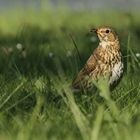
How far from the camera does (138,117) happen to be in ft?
17.1

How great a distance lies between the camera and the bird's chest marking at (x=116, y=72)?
6754 mm

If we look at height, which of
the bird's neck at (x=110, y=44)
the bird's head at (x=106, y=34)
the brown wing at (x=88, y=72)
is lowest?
the brown wing at (x=88, y=72)

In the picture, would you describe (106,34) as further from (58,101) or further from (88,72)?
(58,101)

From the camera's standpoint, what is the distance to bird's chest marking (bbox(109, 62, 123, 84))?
6.75 m

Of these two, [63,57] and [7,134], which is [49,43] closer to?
[63,57]

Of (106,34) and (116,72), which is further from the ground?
(106,34)

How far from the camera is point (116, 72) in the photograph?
267 inches

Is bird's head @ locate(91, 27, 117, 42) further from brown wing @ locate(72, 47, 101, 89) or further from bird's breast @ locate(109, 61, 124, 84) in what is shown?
bird's breast @ locate(109, 61, 124, 84)

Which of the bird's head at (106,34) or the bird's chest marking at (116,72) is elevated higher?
the bird's head at (106,34)

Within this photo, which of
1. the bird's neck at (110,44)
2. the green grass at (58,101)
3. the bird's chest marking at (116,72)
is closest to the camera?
the green grass at (58,101)

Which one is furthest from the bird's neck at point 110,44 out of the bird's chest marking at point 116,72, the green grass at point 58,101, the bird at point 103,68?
the bird's chest marking at point 116,72

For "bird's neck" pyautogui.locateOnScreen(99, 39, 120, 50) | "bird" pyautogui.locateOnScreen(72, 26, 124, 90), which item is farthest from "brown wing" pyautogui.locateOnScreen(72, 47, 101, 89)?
"bird's neck" pyautogui.locateOnScreen(99, 39, 120, 50)

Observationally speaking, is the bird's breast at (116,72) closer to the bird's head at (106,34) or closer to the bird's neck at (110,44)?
the bird's neck at (110,44)

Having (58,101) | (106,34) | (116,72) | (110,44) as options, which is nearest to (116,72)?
(116,72)
